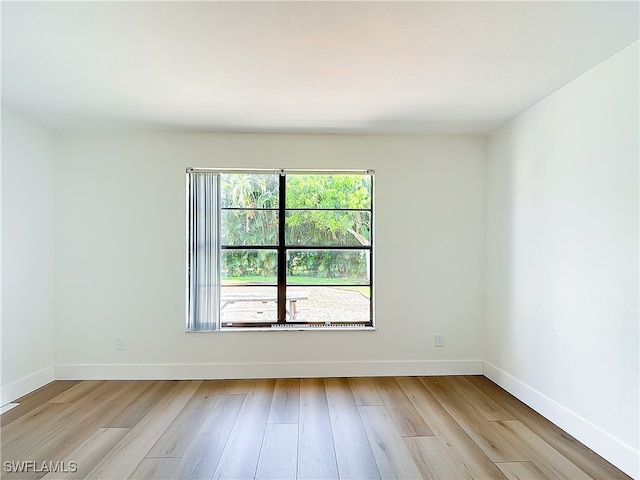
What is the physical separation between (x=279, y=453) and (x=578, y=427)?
1.98m

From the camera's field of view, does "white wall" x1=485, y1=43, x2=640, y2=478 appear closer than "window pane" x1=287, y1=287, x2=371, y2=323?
Yes

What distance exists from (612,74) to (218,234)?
10.5 feet

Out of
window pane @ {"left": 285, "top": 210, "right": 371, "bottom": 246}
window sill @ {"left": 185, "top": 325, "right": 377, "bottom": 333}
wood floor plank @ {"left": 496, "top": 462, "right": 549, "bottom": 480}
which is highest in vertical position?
window pane @ {"left": 285, "top": 210, "right": 371, "bottom": 246}

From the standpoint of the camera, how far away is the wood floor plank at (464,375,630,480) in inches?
77.2

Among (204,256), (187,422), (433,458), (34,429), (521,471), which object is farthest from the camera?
(204,256)

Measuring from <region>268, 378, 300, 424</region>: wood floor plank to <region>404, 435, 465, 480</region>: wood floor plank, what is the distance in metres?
0.85

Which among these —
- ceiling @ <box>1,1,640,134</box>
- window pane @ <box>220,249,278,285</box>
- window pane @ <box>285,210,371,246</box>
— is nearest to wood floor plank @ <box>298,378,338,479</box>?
window pane @ <box>220,249,278,285</box>

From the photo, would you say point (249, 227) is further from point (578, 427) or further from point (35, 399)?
point (578, 427)

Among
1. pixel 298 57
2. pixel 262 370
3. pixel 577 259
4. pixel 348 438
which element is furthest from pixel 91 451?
pixel 577 259

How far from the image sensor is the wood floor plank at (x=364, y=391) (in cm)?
285

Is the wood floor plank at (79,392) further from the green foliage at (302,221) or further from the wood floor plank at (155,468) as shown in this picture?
the green foliage at (302,221)

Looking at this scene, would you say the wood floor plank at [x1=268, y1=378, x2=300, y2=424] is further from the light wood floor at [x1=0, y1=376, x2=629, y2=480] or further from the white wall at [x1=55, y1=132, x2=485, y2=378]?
the white wall at [x1=55, y1=132, x2=485, y2=378]

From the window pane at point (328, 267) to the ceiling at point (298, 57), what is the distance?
1332mm

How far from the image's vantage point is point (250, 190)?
351 cm
